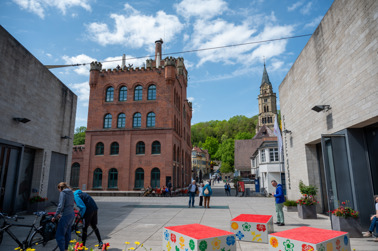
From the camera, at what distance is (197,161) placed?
102562 mm

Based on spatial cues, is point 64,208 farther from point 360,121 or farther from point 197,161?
point 197,161

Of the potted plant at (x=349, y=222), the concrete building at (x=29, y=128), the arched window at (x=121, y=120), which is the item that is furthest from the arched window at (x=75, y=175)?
the potted plant at (x=349, y=222)

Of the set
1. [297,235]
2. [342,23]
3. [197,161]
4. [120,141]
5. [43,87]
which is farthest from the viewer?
[197,161]

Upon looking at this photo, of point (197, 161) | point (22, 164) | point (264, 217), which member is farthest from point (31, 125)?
point (197, 161)

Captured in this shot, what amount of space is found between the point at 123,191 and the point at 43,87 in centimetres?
1792

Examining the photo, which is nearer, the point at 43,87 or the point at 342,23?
the point at 342,23

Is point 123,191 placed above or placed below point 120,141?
below

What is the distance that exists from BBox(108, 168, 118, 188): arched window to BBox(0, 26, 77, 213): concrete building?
44.0 feet

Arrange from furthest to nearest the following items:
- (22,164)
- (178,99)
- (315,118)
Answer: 1. (178,99)
2. (22,164)
3. (315,118)

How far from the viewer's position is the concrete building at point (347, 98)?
8.00m

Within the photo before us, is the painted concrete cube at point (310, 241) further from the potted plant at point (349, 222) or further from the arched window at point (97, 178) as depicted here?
the arched window at point (97, 178)

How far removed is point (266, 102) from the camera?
326ft

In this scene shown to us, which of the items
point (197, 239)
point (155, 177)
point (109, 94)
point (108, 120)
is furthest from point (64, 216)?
point (109, 94)

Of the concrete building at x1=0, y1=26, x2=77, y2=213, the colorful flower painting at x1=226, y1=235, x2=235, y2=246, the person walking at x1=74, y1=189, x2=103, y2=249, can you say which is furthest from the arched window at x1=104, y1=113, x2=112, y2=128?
the colorful flower painting at x1=226, y1=235, x2=235, y2=246
